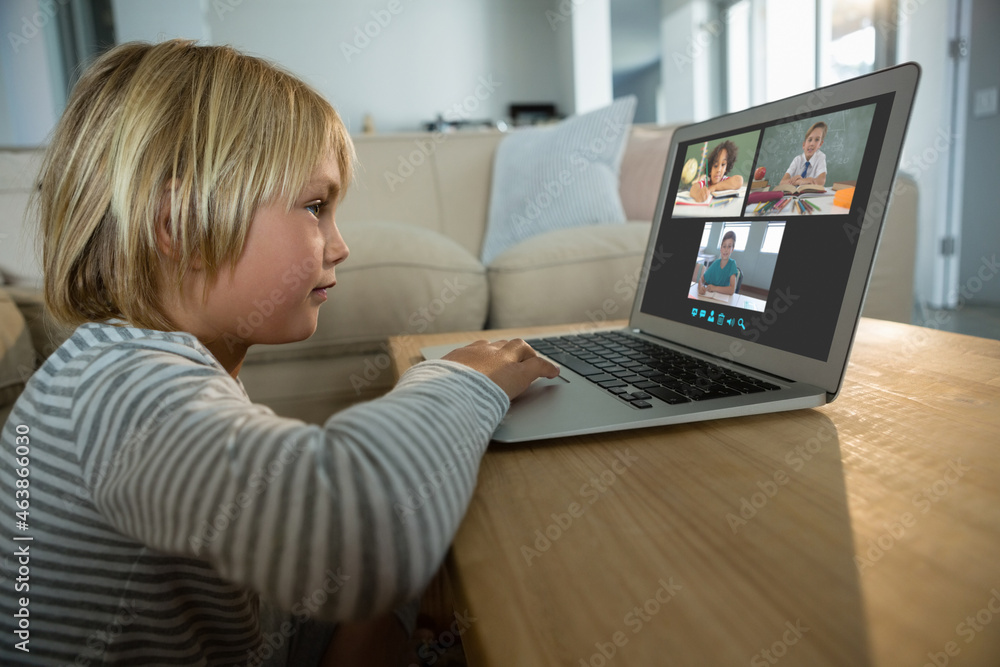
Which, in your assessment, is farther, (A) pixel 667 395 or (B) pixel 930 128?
(B) pixel 930 128

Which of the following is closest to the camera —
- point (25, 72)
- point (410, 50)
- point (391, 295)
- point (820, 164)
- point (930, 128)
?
point (820, 164)

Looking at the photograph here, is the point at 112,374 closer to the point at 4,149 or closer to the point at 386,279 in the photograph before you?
the point at 386,279

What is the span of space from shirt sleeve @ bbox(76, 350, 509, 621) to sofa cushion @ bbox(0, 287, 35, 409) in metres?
1.02

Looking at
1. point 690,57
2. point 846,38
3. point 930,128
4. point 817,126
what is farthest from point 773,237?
point 690,57

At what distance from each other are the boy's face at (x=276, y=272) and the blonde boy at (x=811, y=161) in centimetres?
44

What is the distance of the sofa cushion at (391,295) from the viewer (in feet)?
4.50

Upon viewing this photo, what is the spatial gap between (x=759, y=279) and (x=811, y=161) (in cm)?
12

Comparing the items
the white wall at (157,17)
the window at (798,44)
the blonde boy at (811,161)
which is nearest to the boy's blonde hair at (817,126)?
the blonde boy at (811,161)

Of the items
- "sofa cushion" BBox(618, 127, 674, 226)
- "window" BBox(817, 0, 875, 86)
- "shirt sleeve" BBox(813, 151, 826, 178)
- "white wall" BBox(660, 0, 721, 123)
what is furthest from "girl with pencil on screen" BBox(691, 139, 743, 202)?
"white wall" BBox(660, 0, 721, 123)

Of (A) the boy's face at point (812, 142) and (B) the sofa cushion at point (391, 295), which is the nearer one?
(A) the boy's face at point (812, 142)

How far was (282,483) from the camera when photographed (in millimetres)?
305

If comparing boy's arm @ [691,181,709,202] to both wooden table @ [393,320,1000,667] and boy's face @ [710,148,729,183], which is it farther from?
wooden table @ [393,320,1000,667]

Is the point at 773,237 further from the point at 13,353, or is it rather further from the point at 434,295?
the point at 13,353

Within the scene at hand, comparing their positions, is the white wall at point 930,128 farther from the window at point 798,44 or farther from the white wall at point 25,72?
the white wall at point 25,72
